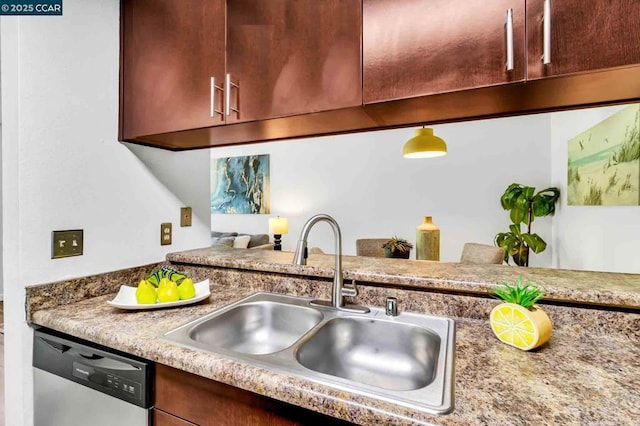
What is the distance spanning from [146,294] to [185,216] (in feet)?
1.87

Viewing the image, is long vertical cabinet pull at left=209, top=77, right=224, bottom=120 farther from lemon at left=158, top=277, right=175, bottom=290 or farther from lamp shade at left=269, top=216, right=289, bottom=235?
lamp shade at left=269, top=216, right=289, bottom=235

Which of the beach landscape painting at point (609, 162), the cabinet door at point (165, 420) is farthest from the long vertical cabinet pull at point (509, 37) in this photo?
the beach landscape painting at point (609, 162)

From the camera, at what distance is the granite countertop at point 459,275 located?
34.6 inches

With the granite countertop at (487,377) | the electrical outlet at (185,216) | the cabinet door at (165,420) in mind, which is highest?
the electrical outlet at (185,216)

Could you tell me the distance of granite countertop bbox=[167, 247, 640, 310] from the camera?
0.88 metres

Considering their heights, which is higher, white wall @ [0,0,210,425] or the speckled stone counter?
white wall @ [0,0,210,425]

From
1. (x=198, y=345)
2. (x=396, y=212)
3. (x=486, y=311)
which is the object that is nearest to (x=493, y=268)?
(x=486, y=311)

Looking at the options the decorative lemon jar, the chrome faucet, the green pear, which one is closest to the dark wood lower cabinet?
the green pear

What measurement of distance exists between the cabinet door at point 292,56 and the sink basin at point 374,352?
27.7 inches

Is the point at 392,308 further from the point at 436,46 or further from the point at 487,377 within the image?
the point at 436,46

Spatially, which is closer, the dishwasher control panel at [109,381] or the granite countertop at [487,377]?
the granite countertop at [487,377]

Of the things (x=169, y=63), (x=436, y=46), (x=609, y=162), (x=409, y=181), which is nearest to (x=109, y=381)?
(x=169, y=63)

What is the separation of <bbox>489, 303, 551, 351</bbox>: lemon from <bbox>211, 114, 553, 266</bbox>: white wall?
10.2 ft

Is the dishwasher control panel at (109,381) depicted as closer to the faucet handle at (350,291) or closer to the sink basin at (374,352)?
Result: the sink basin at (374,352)
